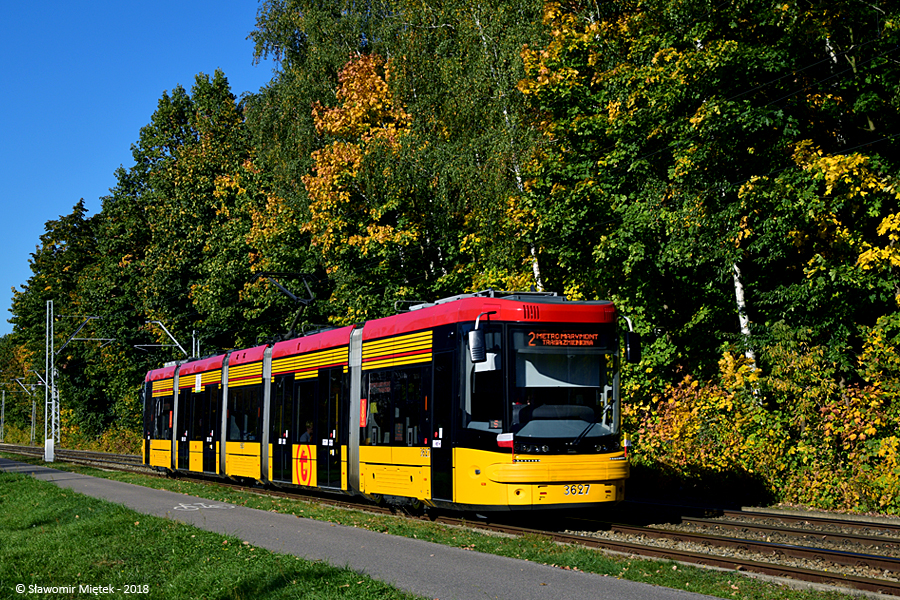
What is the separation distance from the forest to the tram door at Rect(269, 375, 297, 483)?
1.72 meters

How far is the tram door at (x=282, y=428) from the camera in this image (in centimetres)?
2003

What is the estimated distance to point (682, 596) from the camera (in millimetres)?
8211

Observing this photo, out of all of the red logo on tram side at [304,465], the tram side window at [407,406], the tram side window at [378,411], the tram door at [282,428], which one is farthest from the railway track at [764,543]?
the tram door at [282,428]

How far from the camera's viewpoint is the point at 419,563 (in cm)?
1015

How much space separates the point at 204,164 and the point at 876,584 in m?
44.0

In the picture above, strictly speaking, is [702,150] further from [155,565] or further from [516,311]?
[155,565]

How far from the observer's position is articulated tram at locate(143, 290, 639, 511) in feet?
42.8

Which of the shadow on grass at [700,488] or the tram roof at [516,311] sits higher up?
the tram roof at [516,311]

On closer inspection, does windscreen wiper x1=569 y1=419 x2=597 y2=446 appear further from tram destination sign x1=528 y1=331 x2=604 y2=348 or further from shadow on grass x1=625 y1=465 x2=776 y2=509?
shadow on grass x1=625 y1=465 x2=776 y2=509

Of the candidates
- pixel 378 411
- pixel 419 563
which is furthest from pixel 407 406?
pixel 419 563

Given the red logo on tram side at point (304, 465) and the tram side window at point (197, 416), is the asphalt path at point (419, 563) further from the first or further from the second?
the tram side window at point (197, 416)

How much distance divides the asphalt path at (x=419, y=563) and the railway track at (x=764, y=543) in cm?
191

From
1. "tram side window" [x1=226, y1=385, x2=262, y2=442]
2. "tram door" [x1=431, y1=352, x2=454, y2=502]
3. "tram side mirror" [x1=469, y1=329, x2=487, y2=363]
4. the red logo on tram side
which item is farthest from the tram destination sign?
"tram side window" [x1=226, y1=385, x2=262, y2=442]

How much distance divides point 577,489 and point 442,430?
7.69 ft
